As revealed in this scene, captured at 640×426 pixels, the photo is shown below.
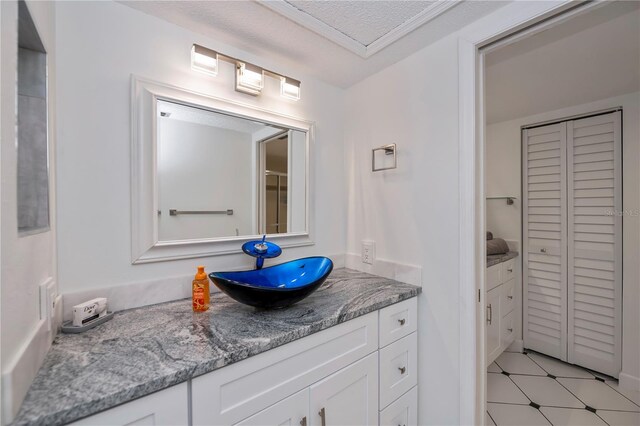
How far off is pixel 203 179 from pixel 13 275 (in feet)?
2.58

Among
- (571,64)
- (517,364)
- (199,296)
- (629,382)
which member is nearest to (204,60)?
(199,296)

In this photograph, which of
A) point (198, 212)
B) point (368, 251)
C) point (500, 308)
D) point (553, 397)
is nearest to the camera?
point (198, 212)

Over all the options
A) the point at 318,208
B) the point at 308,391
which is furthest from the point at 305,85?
the point at 308,391

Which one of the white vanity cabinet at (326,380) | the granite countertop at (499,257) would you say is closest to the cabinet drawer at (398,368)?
the white vanity cabinet at (326,380)

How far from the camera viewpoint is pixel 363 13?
118 cm

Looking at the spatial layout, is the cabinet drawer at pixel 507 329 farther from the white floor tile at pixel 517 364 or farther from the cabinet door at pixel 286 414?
the cabinet door at pixel 286 414

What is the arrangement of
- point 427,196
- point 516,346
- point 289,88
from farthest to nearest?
point 516,346 → point 289,88 → point 427,196

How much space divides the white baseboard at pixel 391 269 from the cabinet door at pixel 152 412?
1129 mm

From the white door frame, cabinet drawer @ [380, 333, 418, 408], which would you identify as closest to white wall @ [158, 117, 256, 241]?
cabinet drawer @ [380, 333, 418, 408]

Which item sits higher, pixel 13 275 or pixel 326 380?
pixel 13 275

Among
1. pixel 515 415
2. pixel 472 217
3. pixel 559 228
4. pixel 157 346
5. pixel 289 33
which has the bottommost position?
pixel 515 415

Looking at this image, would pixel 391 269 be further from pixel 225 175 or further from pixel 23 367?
pixel 23 367

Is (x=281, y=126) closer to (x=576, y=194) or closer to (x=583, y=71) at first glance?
(x=583, y=71)

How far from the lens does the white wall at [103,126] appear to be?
98cm
